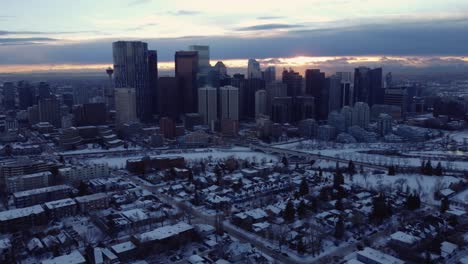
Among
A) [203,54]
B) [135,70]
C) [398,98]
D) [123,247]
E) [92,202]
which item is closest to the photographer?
[123,247]

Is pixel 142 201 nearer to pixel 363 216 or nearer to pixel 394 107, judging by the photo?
pixel 363 216

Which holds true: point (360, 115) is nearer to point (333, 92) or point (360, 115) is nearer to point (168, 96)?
point (333, 92)

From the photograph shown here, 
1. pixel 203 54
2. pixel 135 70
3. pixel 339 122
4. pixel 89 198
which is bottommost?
pixel 89 198

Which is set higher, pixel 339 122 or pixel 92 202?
pixel 339 122

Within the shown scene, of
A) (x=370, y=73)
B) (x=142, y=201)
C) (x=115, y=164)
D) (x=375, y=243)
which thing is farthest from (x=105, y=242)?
(x=370, y=73)

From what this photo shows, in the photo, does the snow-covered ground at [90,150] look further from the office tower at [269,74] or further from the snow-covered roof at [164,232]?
the office tower at [269,74]

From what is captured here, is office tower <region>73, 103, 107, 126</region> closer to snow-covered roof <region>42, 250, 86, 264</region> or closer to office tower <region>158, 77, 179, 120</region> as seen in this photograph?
office tower <region>158, 77, 179, 120</region>

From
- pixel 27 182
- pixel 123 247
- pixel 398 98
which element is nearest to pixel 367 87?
pixel 398 98
